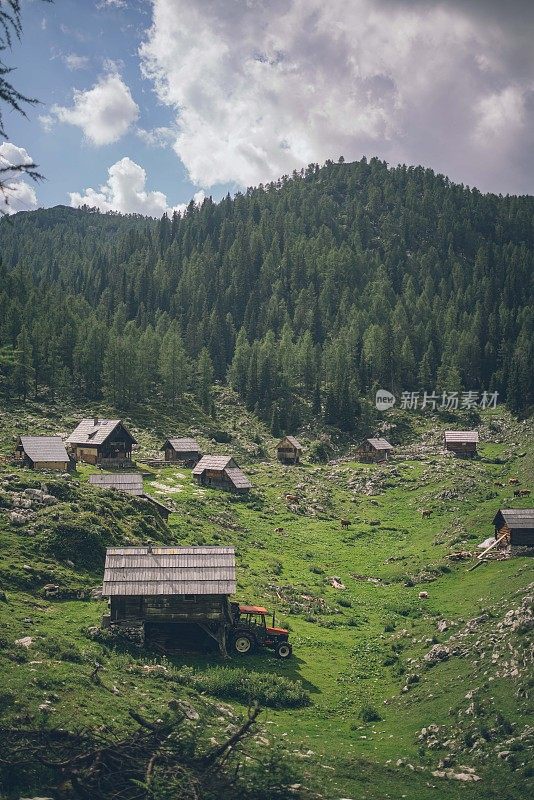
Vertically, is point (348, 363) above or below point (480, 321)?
below

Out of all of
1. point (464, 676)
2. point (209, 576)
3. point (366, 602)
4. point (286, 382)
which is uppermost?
point (286, 382)

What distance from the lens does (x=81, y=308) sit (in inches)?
6757

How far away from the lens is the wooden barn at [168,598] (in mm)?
Answer: 34406

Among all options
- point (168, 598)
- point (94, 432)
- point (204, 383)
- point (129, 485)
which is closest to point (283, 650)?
point (168, 598)

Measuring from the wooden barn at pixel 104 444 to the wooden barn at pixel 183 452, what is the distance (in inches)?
407

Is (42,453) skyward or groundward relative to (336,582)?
skyward

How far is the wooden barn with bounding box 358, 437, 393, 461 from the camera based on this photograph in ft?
375

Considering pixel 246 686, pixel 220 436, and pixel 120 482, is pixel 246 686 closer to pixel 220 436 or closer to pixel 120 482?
pixel 120 482

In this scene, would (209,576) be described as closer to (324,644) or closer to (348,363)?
(324,644)

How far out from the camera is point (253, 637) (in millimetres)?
36438

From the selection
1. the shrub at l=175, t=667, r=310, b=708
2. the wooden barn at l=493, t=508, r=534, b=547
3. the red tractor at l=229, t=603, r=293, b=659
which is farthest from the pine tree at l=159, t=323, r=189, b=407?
the shrub at l=175, t=667, r=310, b=708

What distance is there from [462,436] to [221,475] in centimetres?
4634

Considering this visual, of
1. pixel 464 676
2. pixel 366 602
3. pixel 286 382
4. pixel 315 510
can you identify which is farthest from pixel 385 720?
pixel 286 382

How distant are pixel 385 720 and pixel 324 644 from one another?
10294mm
